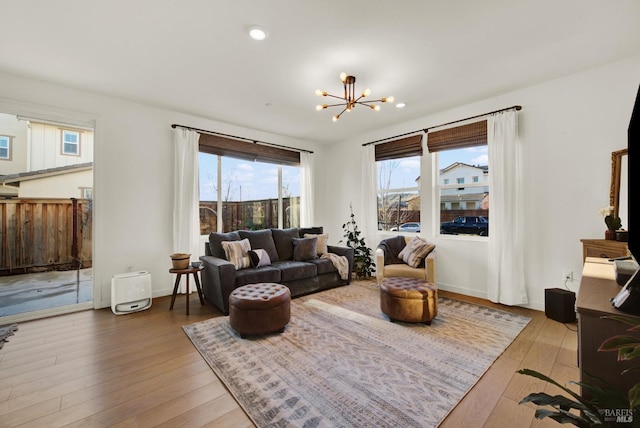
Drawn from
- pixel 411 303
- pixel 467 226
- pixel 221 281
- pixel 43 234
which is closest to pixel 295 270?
pixel 221 281

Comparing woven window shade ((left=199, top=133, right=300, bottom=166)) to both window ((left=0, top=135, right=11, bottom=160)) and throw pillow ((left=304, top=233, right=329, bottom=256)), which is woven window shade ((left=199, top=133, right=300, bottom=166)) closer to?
throw pillow ((left=304, top=233, right=329, bottom=256))

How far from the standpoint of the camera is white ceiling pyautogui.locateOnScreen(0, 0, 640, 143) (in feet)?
6.66

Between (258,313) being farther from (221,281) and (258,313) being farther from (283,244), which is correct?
(283,244)

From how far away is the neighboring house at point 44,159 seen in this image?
3.60m

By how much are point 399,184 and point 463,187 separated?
1126 millimetres

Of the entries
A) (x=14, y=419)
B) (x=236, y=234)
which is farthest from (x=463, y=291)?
(x=14, y=419)

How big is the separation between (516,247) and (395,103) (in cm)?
249

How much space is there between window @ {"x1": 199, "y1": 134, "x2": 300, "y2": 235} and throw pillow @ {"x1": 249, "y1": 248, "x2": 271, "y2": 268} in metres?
1.17

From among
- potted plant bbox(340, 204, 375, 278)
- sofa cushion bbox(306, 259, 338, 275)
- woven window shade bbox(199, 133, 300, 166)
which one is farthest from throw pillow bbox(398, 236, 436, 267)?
woven window shade bbox(199, 133, 300, 166)

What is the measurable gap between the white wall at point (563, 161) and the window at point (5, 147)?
6.27 m

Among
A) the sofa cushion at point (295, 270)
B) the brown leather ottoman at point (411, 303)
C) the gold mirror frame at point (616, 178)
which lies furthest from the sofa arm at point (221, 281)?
the gold mirror frame at point (616, 178)

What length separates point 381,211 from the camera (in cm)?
513

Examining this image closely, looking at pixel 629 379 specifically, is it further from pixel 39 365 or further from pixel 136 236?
pixel 136 236

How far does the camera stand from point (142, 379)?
2.00 metres
